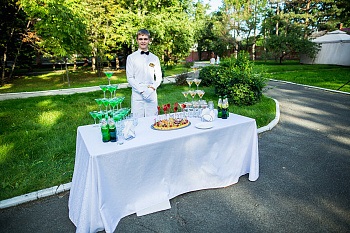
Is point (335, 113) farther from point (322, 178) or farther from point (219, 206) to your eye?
point (219, 206)

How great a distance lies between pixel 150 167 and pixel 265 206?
1651 millimetres

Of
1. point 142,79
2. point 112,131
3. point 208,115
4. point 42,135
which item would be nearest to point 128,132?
point 112,131

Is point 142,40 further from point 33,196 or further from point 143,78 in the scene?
point 33,196

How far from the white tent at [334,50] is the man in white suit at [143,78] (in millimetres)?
28101

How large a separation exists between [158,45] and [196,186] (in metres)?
A: 15.5

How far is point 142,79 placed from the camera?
429cm

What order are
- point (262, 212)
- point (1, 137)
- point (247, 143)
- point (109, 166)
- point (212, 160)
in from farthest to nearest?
point (1, 137)
point (247, 143)
point (212, 160)
point (262, 212)
point (109, 166)

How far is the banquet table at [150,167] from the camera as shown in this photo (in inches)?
92.1

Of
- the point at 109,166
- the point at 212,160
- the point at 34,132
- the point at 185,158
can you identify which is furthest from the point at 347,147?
the point at 34,132

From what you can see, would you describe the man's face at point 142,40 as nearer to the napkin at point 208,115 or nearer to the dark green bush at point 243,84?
→ the napkin at point 208,115

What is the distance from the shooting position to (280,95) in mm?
10320

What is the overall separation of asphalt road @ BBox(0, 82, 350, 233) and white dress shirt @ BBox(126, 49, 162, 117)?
1.91 meters

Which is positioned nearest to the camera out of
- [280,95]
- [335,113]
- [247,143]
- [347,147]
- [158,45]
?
[247,143]

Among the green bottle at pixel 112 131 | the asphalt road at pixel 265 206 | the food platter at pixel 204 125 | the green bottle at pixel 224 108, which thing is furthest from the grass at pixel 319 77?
the green bottle at pixel 112 131
